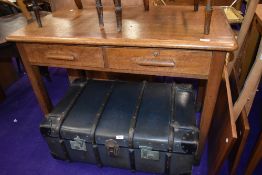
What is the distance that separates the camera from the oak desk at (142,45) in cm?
89

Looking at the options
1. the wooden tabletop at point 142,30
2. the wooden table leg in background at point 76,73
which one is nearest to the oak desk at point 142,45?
the wooden tabletop at point 142,30

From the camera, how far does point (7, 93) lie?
2129 mm

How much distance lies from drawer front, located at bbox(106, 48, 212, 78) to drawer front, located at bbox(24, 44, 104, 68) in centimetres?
7

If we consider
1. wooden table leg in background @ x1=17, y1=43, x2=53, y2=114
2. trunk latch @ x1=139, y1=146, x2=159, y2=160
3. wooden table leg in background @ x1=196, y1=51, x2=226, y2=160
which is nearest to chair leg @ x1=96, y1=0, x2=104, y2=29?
wooden table leg in background @ x1=17, y1=43, x2=53, y2=114

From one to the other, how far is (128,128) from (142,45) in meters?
0.45

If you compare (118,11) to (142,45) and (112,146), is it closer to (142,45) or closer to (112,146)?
(142,45)

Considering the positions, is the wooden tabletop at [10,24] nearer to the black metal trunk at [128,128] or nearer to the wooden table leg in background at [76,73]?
the wooden table leg in background at [76,73]

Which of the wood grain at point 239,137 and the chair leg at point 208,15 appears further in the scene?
the wood grain at point 239,137

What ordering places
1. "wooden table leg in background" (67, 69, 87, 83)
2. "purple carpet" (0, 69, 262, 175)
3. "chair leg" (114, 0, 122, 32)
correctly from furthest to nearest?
"wooden table leg in background" (67, 69, 87, 83), "purple carpet" (0, 69, 262, 175), "chair leg" (114, 0, 122, 32)

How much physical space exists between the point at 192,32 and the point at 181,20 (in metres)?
0.19

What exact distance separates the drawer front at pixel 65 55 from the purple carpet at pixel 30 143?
0.70 metres

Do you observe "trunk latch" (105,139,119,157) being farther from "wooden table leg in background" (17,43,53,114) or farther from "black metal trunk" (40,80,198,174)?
"wooden table leg in background" (17,43,53,114)

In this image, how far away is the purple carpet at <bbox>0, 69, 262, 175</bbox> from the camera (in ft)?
4.51

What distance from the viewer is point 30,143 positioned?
1.59 meters
